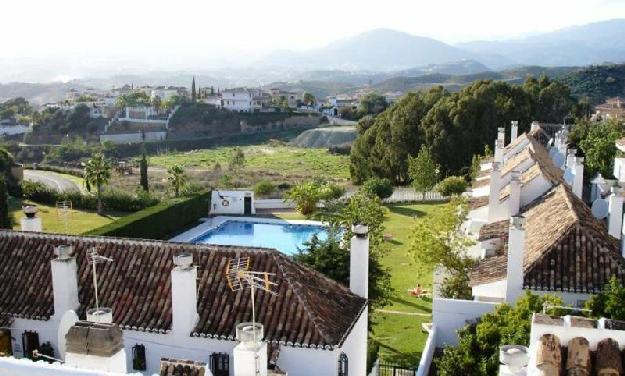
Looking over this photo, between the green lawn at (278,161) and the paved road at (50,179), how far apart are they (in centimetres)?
1863

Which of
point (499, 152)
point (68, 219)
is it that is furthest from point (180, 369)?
point (68, 219)

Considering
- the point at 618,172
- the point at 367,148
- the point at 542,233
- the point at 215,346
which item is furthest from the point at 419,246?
the point at 367,148

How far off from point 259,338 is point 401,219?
101 ft

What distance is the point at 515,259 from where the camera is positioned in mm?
18000

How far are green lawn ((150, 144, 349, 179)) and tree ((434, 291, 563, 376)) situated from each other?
52836mm

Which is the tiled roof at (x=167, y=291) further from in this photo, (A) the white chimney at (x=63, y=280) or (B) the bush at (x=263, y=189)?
(B) the bush at (x=263, y=189)

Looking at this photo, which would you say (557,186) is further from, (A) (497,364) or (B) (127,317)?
(B) (127,317)

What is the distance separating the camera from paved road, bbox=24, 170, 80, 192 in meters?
57.1

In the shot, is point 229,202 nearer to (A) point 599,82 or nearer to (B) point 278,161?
(B) point 278,161

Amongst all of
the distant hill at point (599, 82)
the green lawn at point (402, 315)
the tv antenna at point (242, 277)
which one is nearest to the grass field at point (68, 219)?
the green lawn at point (402, 315)

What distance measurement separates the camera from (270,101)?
155m

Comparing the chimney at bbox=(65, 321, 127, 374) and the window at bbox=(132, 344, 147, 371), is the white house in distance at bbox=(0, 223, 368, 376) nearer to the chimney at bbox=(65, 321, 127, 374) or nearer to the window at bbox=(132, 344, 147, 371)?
the window at bbox=(132, 344, 147, 371)

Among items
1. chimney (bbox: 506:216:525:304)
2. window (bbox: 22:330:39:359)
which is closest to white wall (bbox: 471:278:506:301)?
chimney (bbox: 506:216:525:304)

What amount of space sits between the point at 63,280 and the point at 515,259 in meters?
11.4
